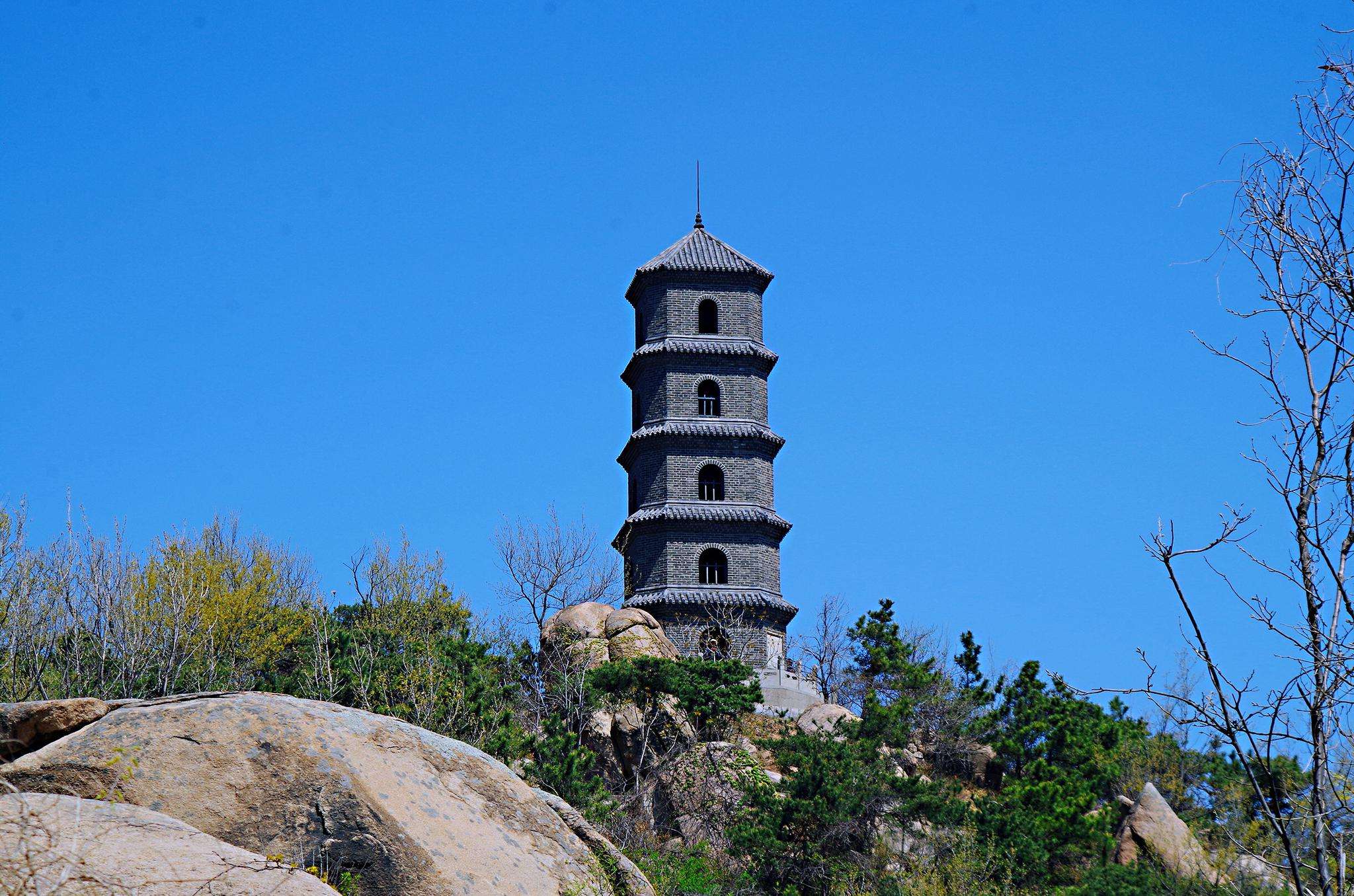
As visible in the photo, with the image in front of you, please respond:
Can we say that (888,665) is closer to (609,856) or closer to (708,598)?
(708,598)

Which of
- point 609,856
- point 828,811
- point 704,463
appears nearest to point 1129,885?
point 828,811

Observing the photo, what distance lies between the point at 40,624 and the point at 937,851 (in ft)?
58.6

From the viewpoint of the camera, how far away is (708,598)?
37219 mm

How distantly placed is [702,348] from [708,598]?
24.0ft

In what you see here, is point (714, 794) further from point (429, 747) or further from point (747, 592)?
point (429, 747)

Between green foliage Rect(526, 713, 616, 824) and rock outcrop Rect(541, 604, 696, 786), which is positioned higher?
rock outcrop Rect(541, 604, 696, 786)

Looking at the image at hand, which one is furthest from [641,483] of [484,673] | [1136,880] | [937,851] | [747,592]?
[1136,880]

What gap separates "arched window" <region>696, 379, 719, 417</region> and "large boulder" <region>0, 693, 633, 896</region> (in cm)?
2991

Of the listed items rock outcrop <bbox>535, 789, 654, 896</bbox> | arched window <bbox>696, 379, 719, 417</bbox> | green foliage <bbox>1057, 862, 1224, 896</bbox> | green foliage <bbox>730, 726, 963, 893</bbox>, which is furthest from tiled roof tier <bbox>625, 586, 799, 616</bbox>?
rock outcrop <bbox>535, 789, 654, 896</bbox>

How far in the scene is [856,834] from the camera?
24938mm

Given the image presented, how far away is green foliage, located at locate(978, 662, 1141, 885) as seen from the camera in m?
24.1

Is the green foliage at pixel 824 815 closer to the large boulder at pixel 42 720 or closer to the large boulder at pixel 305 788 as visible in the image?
the large boulder at pixel 305 788

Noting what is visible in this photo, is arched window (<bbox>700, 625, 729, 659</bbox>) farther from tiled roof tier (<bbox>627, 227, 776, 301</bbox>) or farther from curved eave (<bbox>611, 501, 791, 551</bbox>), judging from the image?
tiled roof tier (<bbox>627, 227, 776, 301</bbox>)

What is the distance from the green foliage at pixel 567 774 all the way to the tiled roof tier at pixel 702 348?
18.3 m
